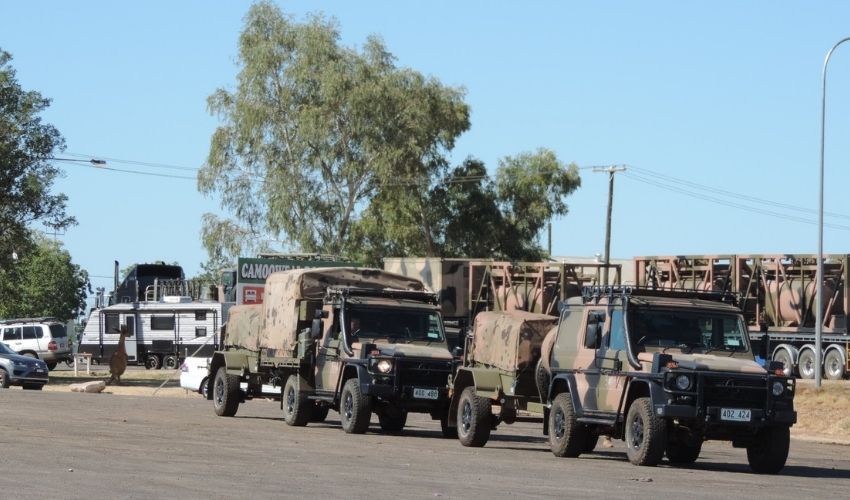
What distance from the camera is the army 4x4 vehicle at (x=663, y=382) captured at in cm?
1758

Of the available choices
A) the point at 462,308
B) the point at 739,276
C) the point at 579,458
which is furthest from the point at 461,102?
the point at 579,458

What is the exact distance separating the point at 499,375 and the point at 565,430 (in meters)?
2.00

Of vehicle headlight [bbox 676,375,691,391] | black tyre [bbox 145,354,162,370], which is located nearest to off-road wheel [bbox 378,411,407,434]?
vehicle headlight [bbox 676,375,691,391]

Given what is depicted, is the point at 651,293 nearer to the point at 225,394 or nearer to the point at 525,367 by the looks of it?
the point at 525,367

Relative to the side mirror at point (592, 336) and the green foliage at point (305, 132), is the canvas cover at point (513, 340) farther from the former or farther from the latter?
the green foliage at point (305, 132)

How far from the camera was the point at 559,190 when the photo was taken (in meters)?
72.9

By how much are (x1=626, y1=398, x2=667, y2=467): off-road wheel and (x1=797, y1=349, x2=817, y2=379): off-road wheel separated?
949 inches

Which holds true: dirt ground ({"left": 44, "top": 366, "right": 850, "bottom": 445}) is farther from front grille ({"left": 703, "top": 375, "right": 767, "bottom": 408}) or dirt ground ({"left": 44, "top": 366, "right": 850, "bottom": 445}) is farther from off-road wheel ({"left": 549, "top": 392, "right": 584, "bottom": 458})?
front grille ({"left": 703, "top": 375, "right": 767, "bottom": 408})

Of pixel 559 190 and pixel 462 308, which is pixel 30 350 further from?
pixel 559 190

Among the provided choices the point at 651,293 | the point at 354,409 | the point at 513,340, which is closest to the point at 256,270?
the point at 354,409

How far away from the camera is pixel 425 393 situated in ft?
77.4

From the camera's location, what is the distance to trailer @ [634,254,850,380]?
1606 inches

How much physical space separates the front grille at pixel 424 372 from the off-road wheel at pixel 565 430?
382 centimetres

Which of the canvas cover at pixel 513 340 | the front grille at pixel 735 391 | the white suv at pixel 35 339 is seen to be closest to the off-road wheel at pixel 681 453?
the front grille at pixel 735 391
